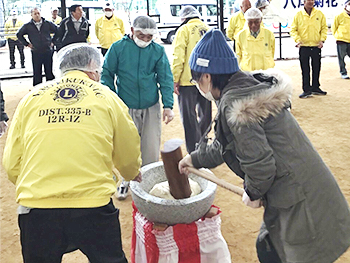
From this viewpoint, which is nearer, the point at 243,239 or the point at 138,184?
the point at 138,184

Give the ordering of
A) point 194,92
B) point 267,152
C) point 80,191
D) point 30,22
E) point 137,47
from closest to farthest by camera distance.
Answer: point 267,152
point 80,191
point 137,47
point 194,92
point 30,22

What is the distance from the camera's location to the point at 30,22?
24.7 feet

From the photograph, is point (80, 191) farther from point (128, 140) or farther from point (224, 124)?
point (224, 124)

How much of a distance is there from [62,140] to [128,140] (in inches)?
13.3

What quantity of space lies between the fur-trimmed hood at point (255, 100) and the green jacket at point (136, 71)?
1.72 m

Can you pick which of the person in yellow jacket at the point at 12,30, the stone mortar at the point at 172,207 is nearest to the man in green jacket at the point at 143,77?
the stone mortar at the point at 172,207

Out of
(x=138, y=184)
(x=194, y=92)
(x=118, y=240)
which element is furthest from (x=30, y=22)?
(x=118, y=240)

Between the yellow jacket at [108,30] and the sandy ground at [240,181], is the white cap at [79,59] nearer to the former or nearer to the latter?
the sandy ground at [240,181]

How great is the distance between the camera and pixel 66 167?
1.64 meters

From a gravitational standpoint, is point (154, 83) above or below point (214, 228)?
above

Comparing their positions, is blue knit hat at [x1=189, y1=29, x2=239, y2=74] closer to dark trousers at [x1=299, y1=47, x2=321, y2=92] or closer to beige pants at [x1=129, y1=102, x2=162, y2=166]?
beige pants at [x1=129, y1=102, x2=162, y2=166]

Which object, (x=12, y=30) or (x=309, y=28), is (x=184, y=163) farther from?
(x=12, y=30)

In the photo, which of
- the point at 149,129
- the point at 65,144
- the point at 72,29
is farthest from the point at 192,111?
the point at 72,29

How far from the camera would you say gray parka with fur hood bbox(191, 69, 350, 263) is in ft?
5.04
